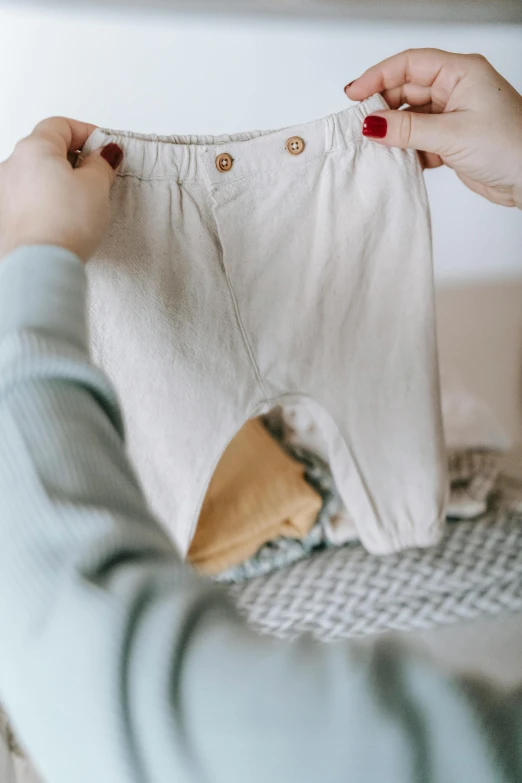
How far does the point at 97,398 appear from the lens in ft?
0.91

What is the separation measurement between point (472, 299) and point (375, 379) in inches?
18.2

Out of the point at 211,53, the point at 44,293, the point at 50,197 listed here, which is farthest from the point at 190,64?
the point at 44,293

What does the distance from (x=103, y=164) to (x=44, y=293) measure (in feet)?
0.80

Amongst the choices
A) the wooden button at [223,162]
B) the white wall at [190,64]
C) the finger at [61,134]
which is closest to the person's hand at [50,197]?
the finger at [61,134]

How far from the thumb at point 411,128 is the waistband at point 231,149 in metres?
0.02

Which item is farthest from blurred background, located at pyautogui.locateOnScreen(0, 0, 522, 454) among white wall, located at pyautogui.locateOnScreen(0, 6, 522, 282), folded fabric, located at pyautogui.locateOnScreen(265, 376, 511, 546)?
folded fabric, located at pyautogui.locateOnScreen(265, 376, 511, 546)

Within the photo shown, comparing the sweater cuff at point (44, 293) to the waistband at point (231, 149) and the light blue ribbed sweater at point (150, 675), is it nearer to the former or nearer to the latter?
the light blue ribbed sweater at point (150, 675)

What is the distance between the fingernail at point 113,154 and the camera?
50 centimetres

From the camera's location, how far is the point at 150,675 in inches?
8.5

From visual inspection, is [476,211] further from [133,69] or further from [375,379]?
[133,69]

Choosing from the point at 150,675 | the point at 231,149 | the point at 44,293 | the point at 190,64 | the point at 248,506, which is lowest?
the point at 248,506

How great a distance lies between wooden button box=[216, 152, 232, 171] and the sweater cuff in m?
0.29

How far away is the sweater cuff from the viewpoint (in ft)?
A: 0.91

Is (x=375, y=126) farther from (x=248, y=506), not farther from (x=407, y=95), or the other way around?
(x=248, y=506)
